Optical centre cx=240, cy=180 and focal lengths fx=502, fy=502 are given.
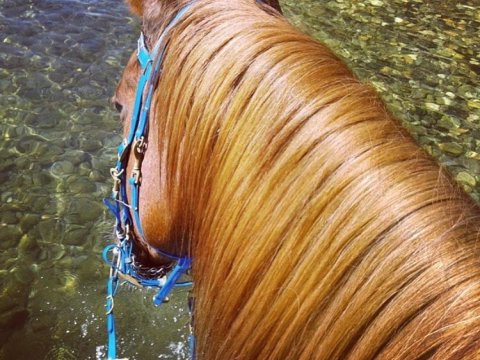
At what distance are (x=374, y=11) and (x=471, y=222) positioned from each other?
6.40 m

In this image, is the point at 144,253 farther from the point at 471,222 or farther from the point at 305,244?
the point at 471,222

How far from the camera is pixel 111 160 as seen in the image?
167 inches

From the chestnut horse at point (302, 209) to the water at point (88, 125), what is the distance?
245 cm

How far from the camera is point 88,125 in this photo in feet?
14.8

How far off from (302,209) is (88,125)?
4.00 m

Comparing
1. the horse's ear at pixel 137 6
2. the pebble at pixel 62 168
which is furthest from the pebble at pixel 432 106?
the horse's ear at pixel 137 6

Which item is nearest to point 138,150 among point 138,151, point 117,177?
point 138,151

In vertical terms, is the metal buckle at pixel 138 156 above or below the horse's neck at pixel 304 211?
below

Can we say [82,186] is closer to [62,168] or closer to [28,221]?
[62,168]

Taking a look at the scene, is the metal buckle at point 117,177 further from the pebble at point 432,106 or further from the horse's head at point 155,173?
the pebble at point 432,106

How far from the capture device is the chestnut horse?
2.38ft

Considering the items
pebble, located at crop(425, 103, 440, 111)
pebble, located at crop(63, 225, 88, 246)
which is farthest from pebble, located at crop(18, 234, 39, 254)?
pebble, located at crop(425, 103, 440, 111)

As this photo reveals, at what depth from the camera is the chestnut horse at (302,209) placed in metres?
0.73

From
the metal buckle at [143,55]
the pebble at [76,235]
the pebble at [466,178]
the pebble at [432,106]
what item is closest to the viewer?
the metal buckle at [143,55]
